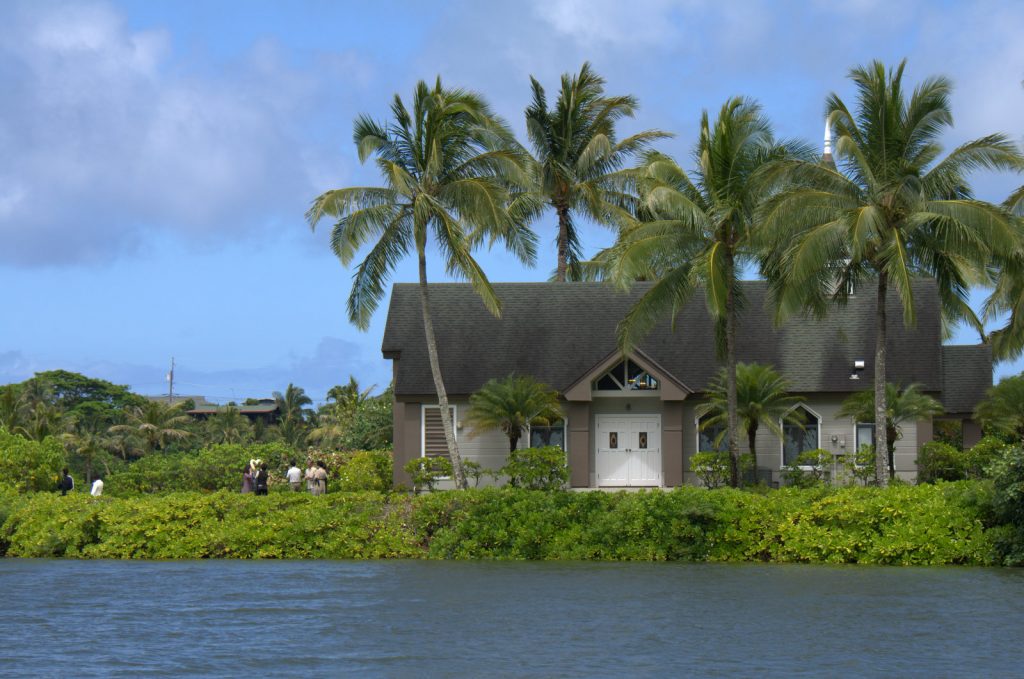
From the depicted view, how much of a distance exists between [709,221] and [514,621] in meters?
14.2

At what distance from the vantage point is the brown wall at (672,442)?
3712 centimetres

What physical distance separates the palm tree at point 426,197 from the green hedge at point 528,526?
11.2 ft

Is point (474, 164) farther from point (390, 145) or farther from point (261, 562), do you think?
point (261, 562)

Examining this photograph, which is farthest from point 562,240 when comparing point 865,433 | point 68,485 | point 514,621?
point 514,621

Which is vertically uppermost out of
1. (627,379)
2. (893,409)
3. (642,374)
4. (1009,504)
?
(642,374)

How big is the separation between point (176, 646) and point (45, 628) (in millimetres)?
2720

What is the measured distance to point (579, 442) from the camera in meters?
37.4

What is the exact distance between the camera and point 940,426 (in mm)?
40312

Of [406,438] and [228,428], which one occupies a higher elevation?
[228,428]

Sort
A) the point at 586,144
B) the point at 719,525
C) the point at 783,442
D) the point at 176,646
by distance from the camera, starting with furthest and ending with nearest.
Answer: the point at 586,144 → the point at 783,442 → the point at 719,525 → the point at 176,646

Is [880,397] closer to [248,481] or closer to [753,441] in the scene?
[753,441]

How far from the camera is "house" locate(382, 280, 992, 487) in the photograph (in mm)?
37094

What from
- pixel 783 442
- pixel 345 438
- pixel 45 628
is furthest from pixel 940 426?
pixel 45 628

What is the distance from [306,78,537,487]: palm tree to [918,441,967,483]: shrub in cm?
1184
